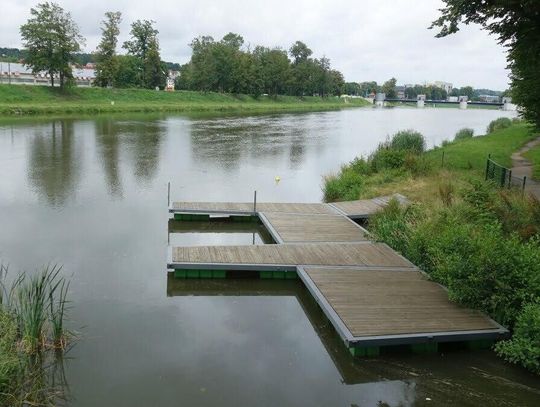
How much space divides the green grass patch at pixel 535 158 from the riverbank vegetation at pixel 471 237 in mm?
2913

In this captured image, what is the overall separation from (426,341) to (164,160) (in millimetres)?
20327

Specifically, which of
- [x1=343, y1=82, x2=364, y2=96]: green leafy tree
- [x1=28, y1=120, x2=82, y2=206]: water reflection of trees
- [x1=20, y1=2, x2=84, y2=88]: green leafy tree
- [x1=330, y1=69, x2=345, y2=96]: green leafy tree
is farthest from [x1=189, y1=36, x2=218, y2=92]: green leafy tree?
[x1=343, y1=82, x2=364, y2=96]: green leafy tree

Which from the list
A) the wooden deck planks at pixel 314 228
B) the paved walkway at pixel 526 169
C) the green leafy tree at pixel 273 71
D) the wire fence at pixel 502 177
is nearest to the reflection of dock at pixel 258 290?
the wooden deck planks at pixel 314 228

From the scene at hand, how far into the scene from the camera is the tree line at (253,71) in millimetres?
86125

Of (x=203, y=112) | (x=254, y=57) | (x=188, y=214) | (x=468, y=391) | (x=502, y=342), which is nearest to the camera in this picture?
(x=468, y=391)

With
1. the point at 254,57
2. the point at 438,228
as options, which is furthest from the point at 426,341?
the point at 254,57

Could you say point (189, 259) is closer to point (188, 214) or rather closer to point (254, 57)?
point (188, 214)

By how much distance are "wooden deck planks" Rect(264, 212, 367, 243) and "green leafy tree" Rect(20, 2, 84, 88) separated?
53.4m

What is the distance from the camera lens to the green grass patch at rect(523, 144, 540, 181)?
68.4 ft

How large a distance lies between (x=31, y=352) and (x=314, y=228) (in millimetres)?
7844

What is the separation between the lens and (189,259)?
1083 cm

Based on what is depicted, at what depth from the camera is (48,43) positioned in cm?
6097

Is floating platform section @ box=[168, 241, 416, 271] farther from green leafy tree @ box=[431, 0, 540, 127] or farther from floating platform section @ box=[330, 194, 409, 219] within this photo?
green leafy tree @ box=[431, 0, 540, 127]

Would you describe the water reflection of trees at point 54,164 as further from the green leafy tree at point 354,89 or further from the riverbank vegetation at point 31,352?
the green leafy tree at point 354,89
